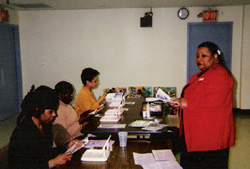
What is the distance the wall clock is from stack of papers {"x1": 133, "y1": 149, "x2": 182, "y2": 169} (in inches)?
174

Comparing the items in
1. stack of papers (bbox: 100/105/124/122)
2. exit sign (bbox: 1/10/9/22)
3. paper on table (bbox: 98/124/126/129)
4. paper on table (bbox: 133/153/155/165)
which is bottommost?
paper on table (bbox: 133/153/155/165)

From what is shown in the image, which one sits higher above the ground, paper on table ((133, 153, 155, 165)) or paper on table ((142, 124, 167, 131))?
paper on table ((142, 124, 167, 131))

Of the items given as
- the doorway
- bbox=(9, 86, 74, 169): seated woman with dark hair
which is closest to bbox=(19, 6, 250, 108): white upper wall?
the doorway

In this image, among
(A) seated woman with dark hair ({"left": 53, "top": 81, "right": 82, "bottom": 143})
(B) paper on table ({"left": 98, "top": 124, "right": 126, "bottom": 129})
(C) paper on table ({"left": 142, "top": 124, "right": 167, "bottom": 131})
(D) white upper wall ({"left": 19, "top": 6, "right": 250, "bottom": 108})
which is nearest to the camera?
(C) paper on table ({"left": 142, "top": 124, "right": 167, "bottom": 131})

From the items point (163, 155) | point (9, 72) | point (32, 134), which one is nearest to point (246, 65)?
point (163, 155)

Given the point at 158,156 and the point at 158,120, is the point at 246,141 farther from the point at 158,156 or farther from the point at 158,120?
the point at 158,156

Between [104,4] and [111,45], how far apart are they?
1040mm

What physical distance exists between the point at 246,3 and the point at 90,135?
16.1 feet

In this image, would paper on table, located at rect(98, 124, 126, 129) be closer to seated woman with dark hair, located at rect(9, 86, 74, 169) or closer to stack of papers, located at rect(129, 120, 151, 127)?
stack of papers, located at rect(129, 120, 151, 127)

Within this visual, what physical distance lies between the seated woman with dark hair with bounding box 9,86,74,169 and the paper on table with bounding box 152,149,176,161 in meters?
0.68

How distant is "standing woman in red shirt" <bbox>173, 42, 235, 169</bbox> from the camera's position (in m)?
1.86

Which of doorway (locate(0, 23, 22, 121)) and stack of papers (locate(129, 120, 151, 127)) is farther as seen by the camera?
doorway (locate(0, 23, 22, 121))

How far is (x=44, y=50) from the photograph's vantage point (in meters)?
6.03

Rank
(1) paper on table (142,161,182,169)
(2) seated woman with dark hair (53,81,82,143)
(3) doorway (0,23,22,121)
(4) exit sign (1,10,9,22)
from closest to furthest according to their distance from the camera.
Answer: (1) paper on table (142,161,182,169) → (2) seated woman with dark hair (53,81,82,143) → (4) exit sign (1,10,9,22) → (3) doorway (0,23,22,121)
